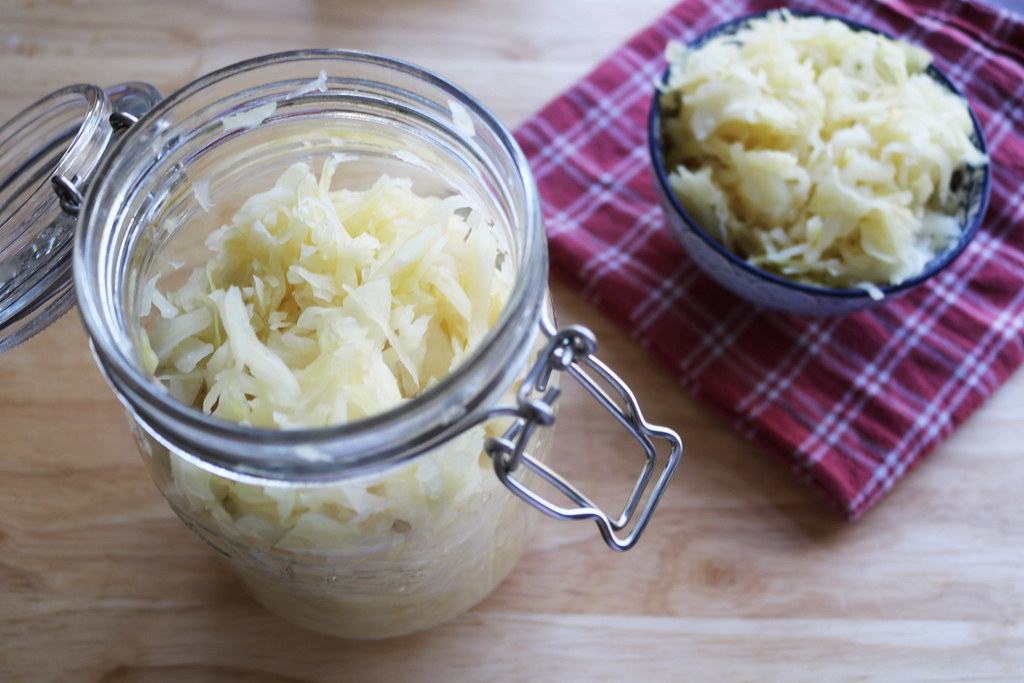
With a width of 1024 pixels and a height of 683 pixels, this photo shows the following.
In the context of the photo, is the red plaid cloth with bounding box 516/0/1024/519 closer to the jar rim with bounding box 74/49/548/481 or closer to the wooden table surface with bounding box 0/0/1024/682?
the wooden table surface with bounding box 0/0/1024/682

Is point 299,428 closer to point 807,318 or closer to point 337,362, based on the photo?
point 337,362

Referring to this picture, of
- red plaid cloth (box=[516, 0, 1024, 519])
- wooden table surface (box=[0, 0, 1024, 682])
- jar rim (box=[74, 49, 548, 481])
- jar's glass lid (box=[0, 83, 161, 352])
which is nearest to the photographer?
jar rim (box=[74, 49, 548, 481])

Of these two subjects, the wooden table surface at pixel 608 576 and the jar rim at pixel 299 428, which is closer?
the jar rim at pixel 299 428

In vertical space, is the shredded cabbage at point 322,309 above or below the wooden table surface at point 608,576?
above

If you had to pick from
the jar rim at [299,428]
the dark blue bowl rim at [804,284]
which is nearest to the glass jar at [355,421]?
the jar rim at [299,428]

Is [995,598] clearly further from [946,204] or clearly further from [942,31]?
[942,31]

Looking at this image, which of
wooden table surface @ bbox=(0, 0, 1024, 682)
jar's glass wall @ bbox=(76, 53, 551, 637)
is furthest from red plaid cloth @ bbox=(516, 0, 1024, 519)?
jar's glass wall @ bbox=(76, 53, 551, 637)

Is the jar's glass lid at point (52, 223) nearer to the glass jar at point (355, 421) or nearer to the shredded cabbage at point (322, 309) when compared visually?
the glass jar at point (355, 421)
